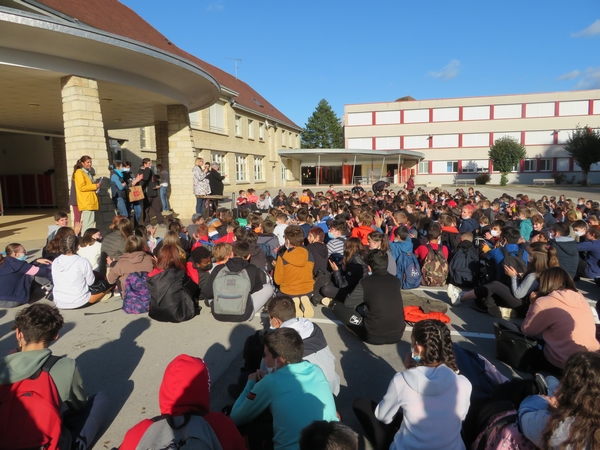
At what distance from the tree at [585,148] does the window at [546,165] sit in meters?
4.68

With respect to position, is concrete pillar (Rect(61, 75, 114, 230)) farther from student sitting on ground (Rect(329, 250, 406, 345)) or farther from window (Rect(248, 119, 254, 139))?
window (Rect(248, 119, 254, 139))

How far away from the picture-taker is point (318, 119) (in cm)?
7969

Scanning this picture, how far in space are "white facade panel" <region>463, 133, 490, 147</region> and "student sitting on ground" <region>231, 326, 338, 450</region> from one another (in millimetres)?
55664

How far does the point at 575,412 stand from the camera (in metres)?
1.98

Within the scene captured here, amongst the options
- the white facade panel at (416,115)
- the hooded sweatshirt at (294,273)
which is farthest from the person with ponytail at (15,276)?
the white facade panel at (416,115)

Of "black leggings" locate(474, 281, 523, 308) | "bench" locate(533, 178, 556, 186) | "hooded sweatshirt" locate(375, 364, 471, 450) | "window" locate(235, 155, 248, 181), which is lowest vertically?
"black leggings" locate(474, 281, 523, 308)

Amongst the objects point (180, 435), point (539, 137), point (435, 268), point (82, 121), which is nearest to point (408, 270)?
point (435, 268)

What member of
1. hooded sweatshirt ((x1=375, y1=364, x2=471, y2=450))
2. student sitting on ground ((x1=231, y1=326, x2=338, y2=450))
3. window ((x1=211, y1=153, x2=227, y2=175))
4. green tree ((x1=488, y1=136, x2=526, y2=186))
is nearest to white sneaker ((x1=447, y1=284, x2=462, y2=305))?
hooded sweatshirt ((x1=375, y1=364, x2=471, y2=450))

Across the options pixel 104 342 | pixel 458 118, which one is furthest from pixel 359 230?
pixel 458 118

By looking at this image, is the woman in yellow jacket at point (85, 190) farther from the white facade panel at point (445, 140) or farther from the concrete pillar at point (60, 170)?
the white facade panel at point (445, 140)

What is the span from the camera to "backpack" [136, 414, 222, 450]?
2072 millimetres

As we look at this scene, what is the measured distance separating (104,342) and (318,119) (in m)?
78.2

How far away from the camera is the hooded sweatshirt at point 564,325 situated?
12.6 ft

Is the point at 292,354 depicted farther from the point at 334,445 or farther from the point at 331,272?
the point at 331,272
